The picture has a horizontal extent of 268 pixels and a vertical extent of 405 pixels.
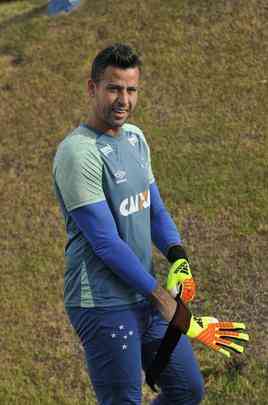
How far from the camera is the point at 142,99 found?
9109mm

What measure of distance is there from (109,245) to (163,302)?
37cm

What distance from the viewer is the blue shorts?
317 cm

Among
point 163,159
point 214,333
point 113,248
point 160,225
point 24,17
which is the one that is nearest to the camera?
point 113,248

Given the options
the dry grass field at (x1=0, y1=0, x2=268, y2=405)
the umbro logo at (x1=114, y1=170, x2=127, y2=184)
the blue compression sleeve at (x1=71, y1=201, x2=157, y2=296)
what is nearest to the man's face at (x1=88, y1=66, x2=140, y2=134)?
the umbro logo at (x1=114, y1=170, x2=127, y2=184)

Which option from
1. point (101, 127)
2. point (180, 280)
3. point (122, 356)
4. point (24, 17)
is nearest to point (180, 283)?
point (180, 280)

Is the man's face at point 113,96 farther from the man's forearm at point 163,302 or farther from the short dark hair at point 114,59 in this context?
the man's forearm at point 163,302

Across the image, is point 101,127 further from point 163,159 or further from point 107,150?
point 163,159

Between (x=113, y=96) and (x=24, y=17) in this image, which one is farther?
(x=24, y=17)

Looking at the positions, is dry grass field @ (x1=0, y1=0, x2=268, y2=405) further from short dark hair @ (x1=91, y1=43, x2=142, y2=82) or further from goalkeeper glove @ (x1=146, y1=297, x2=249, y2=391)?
short dark hair @ (x1=91, y1=43, x2=142, y2=82)

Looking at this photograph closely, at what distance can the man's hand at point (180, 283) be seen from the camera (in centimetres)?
334

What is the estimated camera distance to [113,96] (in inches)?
122

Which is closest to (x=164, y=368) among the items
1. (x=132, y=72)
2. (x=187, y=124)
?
(x=132, y=72)

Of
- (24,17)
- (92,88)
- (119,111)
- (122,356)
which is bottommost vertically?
(122,356)

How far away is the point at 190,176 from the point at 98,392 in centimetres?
445
